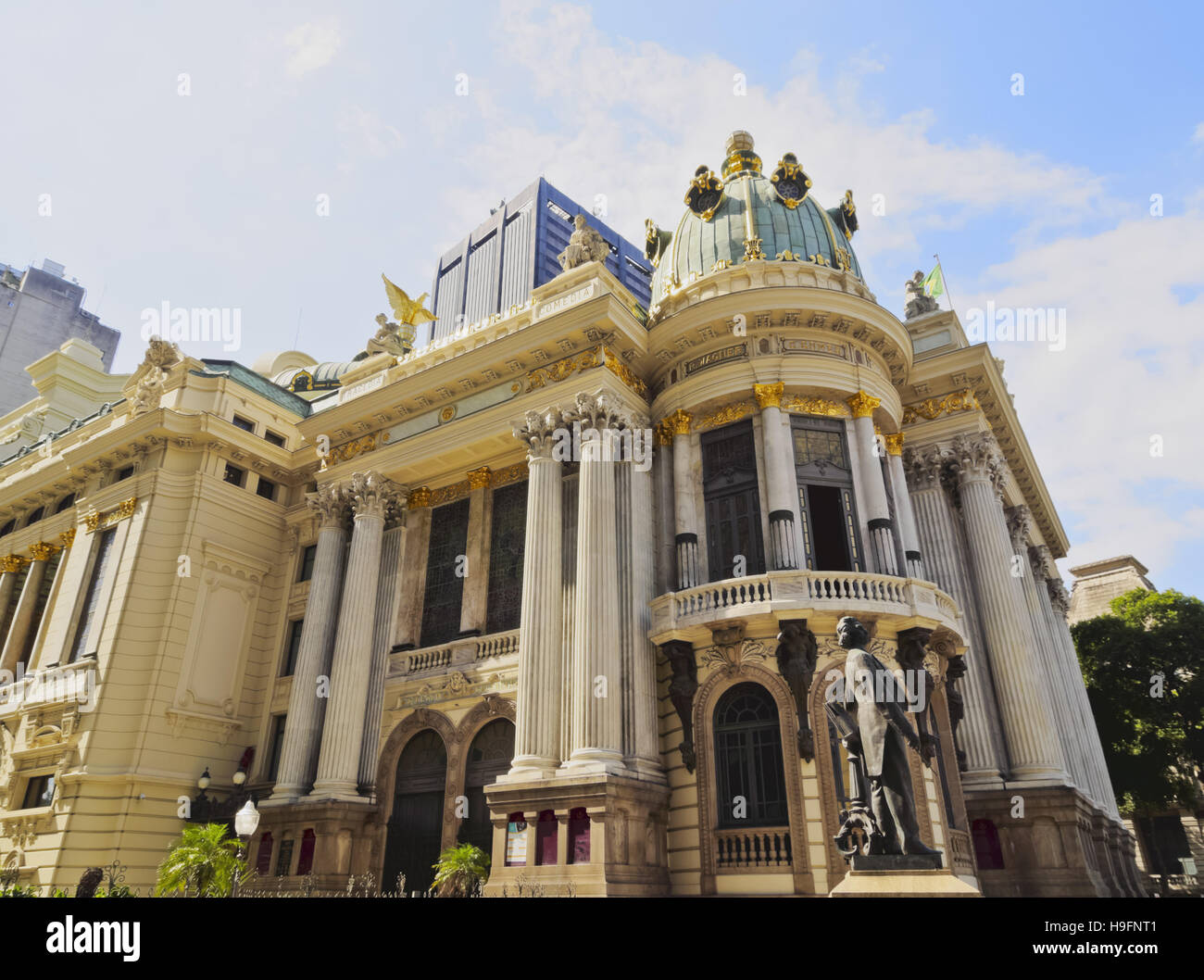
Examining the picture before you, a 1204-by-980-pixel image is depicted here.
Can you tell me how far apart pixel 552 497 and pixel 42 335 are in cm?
5664

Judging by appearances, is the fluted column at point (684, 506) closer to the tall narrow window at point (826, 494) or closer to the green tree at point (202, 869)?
the tall narrow window at point (826, 494)

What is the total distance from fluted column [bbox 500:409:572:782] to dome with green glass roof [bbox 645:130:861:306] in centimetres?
809

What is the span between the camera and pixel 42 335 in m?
61.2

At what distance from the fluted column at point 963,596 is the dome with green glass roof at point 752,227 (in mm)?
7293

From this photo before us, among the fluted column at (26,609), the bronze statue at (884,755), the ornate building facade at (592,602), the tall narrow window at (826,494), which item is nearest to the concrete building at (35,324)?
the fluted column at (26,609)

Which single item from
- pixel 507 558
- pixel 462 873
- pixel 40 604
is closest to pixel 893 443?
pixel 507 558

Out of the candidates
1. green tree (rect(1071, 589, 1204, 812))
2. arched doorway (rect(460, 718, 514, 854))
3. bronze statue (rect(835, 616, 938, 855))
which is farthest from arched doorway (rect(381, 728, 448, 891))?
green tree (rect(1071, 589, 1204, 812))

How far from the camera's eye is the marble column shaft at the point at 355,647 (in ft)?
79.2

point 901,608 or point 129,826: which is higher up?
point 901,608

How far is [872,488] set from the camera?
22719mm

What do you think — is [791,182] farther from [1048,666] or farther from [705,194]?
[1048,666]

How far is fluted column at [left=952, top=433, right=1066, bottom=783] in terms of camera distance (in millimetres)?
22453
